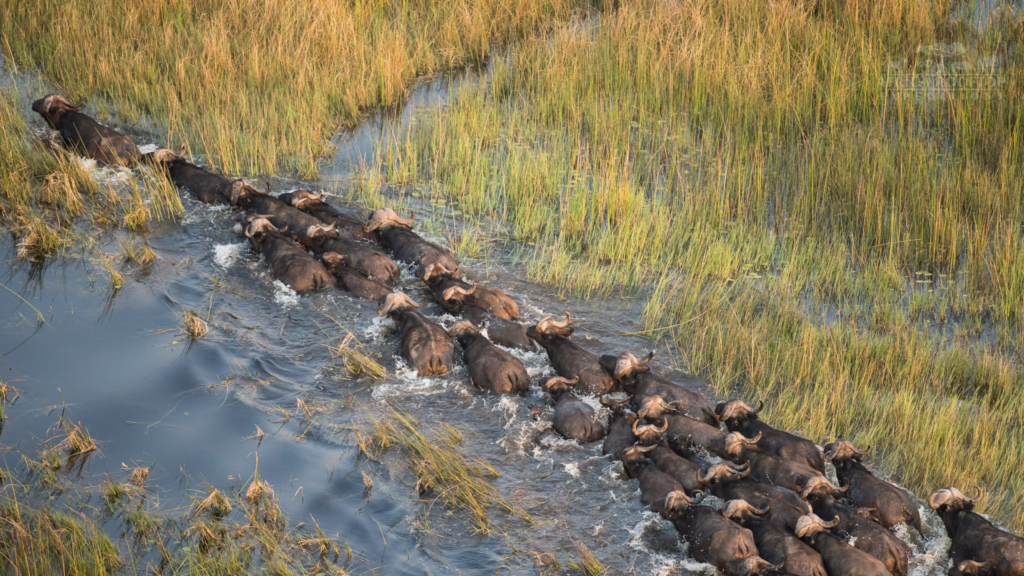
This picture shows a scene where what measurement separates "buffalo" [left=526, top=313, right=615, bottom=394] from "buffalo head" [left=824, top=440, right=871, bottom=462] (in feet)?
5.81

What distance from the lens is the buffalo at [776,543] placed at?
15.0 feet

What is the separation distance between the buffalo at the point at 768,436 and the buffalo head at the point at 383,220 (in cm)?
427

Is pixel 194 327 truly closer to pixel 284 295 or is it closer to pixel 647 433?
pixel 284 295

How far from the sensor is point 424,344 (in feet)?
21.9

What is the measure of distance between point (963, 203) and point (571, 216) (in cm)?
409

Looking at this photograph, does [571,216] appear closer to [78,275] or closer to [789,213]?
[789,213]

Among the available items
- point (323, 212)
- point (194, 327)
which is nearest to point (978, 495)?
point (194, 327)

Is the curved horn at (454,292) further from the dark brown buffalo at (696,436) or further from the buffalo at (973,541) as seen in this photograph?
the buffalo at (973,541)

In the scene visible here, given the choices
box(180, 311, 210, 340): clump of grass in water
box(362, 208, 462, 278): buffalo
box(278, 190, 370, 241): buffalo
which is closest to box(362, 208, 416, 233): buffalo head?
box(362, 208, 462, 278): buffalo

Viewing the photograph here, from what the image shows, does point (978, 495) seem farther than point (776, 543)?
Yes

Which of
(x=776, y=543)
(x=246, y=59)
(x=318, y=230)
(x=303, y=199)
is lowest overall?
(x=776, y=543)

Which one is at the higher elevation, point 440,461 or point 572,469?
point 440,461

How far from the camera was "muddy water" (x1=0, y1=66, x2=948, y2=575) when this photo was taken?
4980 millimetres

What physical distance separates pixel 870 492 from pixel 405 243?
5.09 metres
